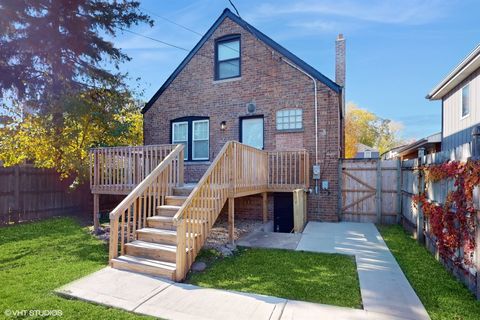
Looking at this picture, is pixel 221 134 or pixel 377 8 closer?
pixel 377 8

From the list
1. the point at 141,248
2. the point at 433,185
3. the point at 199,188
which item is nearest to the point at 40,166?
the point at 141,248

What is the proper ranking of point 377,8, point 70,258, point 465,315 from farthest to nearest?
point 377,8 → point 70,258 → point 465,315

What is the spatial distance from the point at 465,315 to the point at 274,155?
247 inches

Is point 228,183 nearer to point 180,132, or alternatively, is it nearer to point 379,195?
point 180,132

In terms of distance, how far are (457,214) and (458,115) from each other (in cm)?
757

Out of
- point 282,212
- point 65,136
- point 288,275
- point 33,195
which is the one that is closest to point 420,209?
point 288,275

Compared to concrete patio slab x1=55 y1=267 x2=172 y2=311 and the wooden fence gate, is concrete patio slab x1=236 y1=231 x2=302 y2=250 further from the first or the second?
the wooden fence gate

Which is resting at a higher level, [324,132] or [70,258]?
[324,132]

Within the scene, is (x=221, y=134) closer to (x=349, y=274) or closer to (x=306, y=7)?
(x=306, y=7)

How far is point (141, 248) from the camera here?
489cm

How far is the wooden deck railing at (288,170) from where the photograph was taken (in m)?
8.65

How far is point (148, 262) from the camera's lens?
15.2 ft

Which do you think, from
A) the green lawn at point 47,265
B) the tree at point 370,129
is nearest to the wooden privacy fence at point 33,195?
the green lawn at point 47,265

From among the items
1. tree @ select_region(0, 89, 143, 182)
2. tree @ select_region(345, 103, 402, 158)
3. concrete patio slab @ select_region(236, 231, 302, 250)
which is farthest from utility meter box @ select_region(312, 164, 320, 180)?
tree @ select_region(345, 103, 402, 158)
